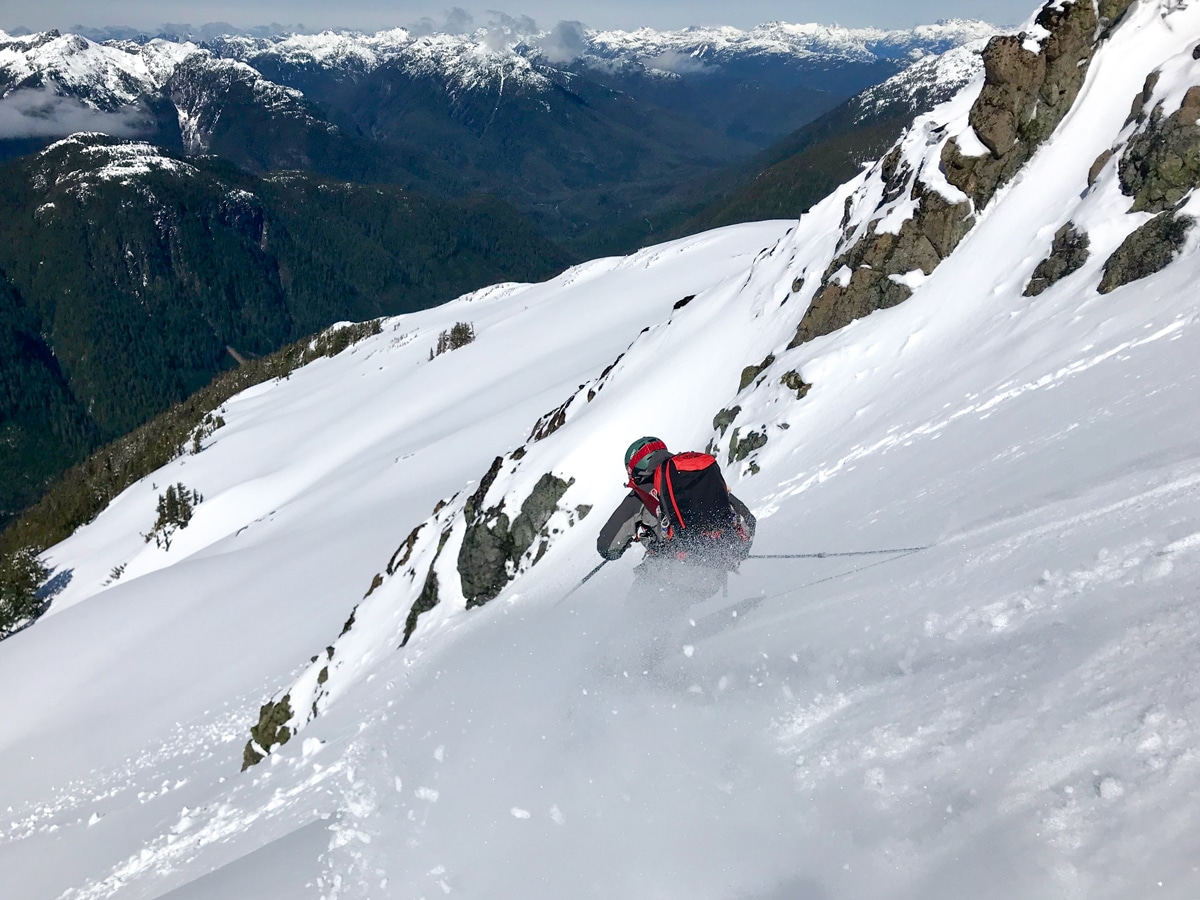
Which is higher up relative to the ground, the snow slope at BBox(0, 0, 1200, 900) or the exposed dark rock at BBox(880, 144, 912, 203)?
the exposed dark rock at BBox(880, 144, 912, 203)

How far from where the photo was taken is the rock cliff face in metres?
14.6

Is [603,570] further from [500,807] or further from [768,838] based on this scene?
[768,838]

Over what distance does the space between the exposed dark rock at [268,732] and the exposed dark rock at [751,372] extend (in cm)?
1401

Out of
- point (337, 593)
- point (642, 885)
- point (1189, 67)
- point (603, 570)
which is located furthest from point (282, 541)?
point (1189, 67)

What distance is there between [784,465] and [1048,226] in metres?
6.92

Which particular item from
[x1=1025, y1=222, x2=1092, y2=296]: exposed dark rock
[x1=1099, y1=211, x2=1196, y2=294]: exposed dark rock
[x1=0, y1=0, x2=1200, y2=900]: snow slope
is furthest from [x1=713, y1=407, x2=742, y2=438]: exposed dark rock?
[x1=1099, y1=211, x2=1196, y2=294]: exposed dark rock

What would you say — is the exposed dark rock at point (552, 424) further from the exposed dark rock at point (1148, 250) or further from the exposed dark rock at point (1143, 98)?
the exposed dark rock at point (1143, 98)

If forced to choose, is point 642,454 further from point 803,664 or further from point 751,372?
point 751,372

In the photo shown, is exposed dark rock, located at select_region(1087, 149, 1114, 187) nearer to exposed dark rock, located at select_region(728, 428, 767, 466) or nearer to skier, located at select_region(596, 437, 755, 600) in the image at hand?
exposed dark rock, located at select_region(728, 428, 767, 466)

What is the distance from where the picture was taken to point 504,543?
17438 millimetres

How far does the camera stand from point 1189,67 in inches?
463

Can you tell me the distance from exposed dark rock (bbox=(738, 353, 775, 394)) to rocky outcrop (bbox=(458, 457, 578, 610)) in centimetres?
527

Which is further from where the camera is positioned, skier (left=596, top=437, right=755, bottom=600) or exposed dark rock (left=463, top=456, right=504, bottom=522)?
exposed dark rock (left=463, top=456, right=504, bottom=522)

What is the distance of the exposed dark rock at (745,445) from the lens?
14367mm
